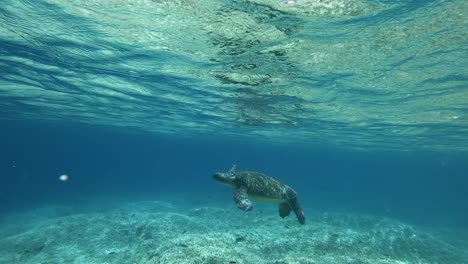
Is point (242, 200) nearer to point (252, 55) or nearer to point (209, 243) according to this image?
point (209, 243)

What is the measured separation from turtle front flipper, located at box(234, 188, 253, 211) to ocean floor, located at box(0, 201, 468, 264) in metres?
5.80

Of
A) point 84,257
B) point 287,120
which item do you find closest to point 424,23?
point 84,257

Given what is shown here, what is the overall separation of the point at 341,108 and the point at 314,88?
246 inches

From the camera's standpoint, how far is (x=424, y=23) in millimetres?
11273

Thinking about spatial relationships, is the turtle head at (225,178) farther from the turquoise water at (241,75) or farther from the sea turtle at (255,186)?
the turquoise water at (241,75)

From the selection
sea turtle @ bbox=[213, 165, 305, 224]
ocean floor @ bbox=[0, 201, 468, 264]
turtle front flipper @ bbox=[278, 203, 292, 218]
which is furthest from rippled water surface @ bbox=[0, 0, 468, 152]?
ocean floor @ bbox=[0, 201, 468, 264]

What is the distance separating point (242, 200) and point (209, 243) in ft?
27.6

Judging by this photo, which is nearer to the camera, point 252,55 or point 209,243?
point 252,55

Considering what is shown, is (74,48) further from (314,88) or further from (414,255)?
(414,255)

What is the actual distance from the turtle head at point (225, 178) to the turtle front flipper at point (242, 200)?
1.06 ft

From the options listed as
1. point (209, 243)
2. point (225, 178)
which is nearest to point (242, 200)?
point (225, 178)

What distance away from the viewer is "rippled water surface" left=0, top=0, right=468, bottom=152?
37.3 ft

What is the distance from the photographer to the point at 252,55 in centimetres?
1533

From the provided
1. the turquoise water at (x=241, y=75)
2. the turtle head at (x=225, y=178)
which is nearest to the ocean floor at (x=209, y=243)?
the turquoise water at (x=241, y=75)
